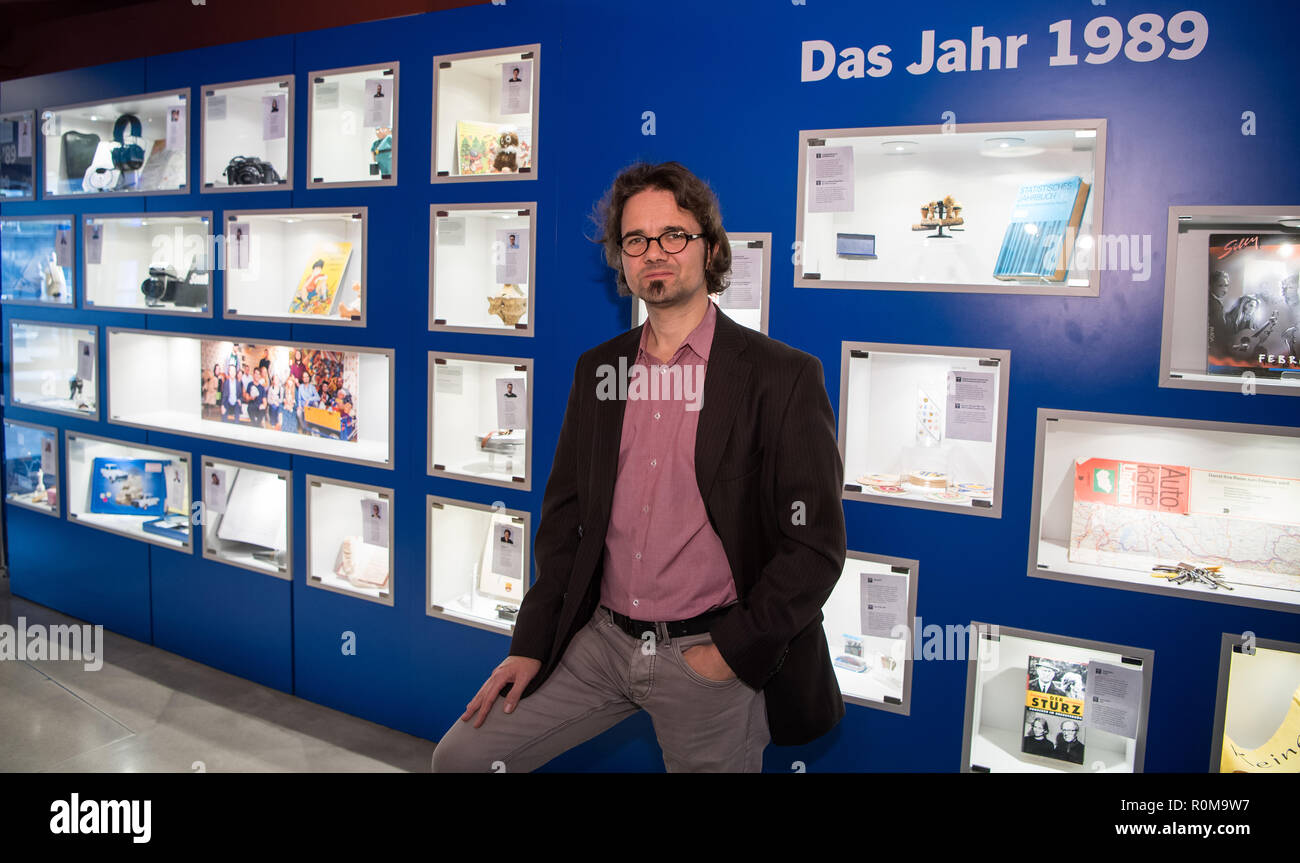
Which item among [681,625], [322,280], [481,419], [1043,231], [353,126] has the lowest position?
Result: [681,625]

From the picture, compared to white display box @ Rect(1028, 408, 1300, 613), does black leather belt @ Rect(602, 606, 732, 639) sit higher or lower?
lower

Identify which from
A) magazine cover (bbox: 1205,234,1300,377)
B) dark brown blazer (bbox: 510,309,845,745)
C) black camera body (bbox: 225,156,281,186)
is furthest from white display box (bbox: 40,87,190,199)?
magazine cover (bbox: 1205,234,1300,377)

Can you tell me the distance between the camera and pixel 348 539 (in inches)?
161

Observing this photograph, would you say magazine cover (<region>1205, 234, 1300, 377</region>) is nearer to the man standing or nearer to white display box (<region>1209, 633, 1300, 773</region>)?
white display box (<region>1209, 633, 1300, 773</region>)

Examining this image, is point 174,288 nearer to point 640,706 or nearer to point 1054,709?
point 640,706

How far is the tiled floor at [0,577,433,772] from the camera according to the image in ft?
11.3

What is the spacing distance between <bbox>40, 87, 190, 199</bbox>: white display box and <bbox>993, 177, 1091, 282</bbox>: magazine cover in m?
3.94

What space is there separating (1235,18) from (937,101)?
2.45 feet

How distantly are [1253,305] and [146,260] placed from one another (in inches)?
208

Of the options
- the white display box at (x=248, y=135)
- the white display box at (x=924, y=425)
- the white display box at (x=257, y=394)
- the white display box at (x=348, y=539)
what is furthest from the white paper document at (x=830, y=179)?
the white display box at (x=248, y=135)

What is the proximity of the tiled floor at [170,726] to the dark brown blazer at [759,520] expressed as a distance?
1856mm

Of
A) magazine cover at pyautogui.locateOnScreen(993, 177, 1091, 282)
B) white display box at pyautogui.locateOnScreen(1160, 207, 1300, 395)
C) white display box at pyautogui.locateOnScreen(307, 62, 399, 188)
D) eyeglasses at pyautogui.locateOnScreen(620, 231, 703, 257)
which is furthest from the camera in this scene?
white display box at pyautogui.locateOnScreen(307, 62, 399, 188)

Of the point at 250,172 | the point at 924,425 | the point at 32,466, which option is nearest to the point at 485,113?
the point at 250,172

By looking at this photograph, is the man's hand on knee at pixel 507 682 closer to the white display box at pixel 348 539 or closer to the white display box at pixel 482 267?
the white display box at pixel 482 267
